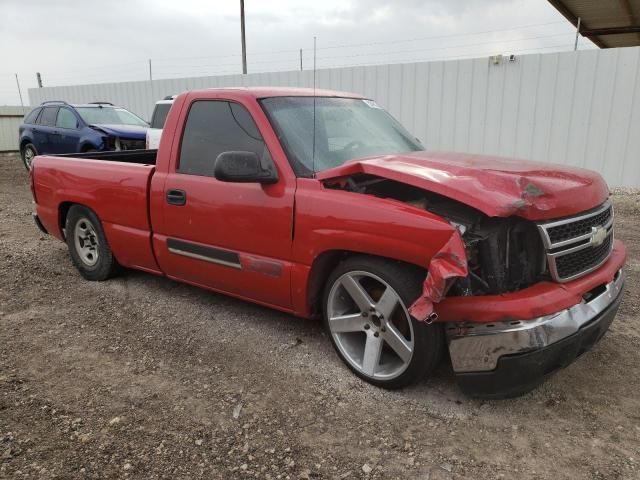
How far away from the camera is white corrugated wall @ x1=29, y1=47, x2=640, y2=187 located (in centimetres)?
918

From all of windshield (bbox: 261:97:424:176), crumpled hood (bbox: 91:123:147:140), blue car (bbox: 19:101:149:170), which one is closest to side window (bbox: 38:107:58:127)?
blue car (bbox: 19:101:149:170)

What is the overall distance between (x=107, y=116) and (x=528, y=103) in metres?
9.14

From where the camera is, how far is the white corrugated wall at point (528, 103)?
361 inches

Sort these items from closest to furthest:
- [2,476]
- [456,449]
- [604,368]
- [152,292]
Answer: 1. [2,476]
2. [456,449]
3. [604,368]
4. [152,292]

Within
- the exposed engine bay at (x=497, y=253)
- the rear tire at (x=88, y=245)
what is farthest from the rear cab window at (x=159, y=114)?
the exposed engine bay at (x=497, y=253)

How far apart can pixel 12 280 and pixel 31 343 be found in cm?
166

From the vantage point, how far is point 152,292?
478 cm

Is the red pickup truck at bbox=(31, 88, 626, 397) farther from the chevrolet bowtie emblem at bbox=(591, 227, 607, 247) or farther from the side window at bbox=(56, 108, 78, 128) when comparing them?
the side window at bbox=(56, 108, 78, 128)

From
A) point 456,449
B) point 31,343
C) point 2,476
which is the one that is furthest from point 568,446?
point 31,343

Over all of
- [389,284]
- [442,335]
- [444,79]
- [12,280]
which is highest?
[444,79]

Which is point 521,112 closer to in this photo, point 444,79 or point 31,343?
point 444,79

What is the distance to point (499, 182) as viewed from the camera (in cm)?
265

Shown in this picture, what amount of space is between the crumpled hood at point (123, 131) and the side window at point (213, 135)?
25.9 ft

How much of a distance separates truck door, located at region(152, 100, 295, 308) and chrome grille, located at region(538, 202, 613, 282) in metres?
1.49
